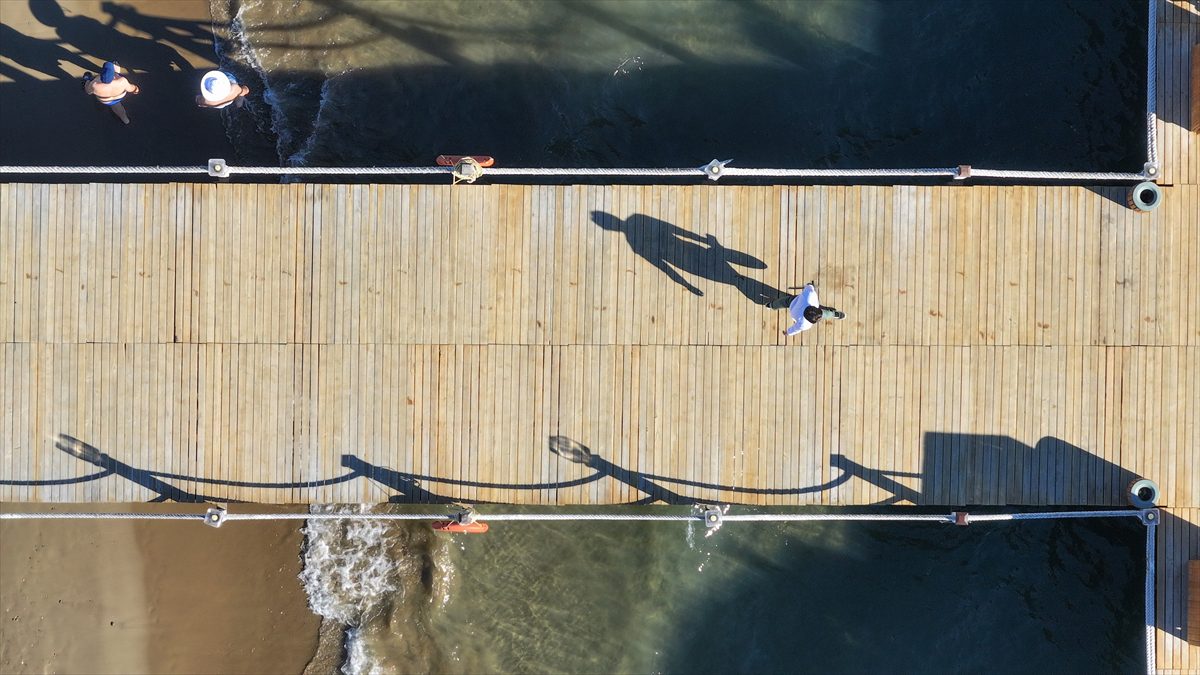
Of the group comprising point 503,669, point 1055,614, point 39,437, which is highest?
point 39,437

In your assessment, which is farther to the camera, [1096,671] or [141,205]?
[1096,671]

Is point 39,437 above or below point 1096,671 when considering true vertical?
above

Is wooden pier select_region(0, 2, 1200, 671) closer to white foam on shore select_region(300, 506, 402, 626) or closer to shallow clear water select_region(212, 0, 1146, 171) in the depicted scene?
shallow clear water select_region(212, 0, 1146, 171)

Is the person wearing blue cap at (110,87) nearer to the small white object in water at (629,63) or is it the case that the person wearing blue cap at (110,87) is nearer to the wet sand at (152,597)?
the wet sand at (152,597)

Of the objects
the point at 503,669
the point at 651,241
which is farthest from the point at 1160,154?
the point at 503,669

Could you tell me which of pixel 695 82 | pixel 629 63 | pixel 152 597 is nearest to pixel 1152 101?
pixel 695 82

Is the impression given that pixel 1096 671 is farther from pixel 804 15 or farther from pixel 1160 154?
pixel 804 15
